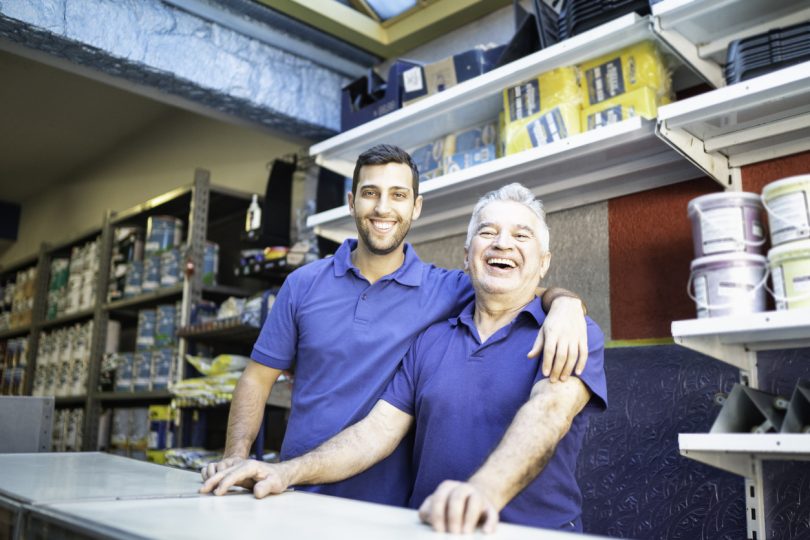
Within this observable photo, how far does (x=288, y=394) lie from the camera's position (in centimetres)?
305

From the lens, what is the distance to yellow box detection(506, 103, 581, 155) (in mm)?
2314

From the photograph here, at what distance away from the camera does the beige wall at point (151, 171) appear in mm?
4680

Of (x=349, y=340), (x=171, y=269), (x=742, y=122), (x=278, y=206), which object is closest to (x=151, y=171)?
(x=171, y=269)

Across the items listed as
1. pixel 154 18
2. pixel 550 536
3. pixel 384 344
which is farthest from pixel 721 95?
pixel 154 18

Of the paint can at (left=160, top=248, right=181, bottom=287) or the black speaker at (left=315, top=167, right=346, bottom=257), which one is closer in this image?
the black speaker at (left=315, top=167, right=346, bottom=257)

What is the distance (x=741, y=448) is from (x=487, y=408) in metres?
0.70

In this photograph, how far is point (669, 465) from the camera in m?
2.27

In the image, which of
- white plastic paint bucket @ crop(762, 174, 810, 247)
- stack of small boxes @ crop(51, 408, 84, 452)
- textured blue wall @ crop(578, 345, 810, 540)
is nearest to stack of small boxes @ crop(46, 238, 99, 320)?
stack of small boxes @ crop(51, 408, 84, 452)

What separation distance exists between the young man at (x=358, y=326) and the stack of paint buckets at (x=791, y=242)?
2.42 feet

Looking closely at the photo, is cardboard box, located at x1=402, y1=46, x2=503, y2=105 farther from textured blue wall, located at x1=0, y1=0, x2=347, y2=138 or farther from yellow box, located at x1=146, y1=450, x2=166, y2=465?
yellow box, located at x1=146, y1=450, x2=166, y2=465

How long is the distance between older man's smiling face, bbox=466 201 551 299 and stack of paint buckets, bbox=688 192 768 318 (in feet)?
1.61

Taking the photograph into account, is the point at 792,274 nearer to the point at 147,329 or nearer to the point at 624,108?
the point at 624,108

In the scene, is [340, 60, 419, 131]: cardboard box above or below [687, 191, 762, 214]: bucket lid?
above

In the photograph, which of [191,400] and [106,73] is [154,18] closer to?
[106,73]
